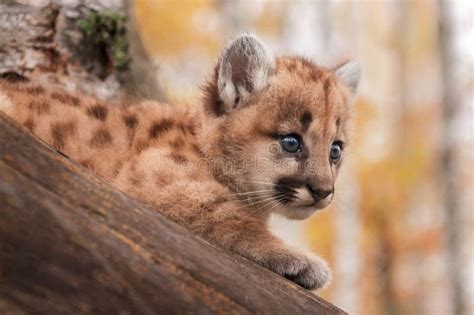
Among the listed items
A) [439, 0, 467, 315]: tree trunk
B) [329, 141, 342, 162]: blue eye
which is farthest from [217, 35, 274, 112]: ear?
[439, 0, 467, 315]: tree trunk

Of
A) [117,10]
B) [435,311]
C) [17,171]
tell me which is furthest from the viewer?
[435,311]

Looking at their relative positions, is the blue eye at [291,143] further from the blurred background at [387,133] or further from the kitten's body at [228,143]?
the blurred background at [387,133]

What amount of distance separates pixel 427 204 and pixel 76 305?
94.5 ft

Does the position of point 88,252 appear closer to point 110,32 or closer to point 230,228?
point 230,228

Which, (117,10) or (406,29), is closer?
(117,10)

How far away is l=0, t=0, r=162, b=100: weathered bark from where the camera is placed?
6402 millimetres

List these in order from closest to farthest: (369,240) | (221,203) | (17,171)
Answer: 1. (17,171)
2. (221,203)
3. (369,240)

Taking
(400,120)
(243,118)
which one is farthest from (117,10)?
(400,120)

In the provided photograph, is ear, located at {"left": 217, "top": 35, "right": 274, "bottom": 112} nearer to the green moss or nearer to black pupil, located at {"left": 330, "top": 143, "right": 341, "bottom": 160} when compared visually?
black pupil, located at {"left": 330, "top": 143, "right": 341, "bottom": 160}

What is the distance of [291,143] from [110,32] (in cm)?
246

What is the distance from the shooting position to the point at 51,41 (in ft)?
21.5

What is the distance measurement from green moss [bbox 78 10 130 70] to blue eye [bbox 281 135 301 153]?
233cm

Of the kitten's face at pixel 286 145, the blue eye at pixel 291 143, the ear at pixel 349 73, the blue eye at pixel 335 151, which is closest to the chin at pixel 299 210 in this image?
the kitten's face at pixel 286 145

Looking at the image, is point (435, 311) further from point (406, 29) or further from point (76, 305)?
point (76, 305)
